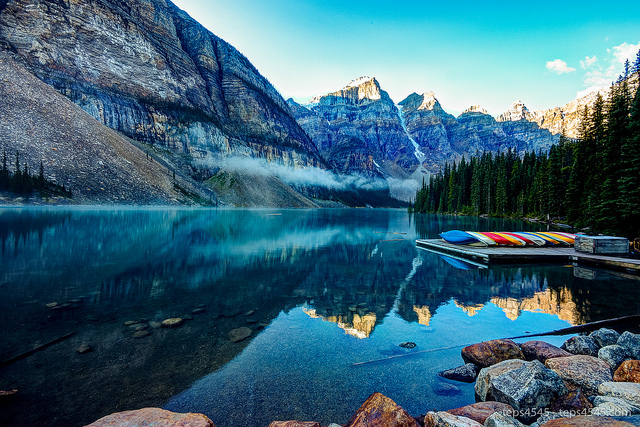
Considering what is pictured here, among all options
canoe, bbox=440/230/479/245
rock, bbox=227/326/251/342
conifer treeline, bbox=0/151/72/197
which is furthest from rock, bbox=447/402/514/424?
conifer treeline, bbox=0/151/72/197

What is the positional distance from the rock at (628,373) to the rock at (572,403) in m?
1.32

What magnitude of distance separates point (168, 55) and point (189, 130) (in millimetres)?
47884

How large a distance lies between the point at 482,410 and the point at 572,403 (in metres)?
1.64

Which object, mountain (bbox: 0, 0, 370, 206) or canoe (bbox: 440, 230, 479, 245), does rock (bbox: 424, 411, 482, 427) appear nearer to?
canoe (bbox: 440, 230, 479, 245)

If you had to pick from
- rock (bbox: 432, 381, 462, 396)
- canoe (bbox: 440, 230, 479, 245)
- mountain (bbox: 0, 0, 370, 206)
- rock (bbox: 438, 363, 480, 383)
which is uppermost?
mountain (bbox: 0, 0, 370, 206)

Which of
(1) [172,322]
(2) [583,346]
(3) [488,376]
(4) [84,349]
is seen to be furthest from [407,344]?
(4) [84,349]

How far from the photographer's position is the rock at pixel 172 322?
9344 mm

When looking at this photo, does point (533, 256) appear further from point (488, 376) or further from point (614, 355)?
point (488, 376)

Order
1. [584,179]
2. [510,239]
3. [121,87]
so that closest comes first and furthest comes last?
1. [510,239]
2. [584,179]
3. [121,87]

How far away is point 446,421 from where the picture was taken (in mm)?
4219

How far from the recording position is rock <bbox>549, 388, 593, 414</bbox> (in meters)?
5.04

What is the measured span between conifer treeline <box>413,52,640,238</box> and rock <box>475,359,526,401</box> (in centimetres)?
3226

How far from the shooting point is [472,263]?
22.4 m

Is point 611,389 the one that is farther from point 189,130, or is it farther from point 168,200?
point 189,130
